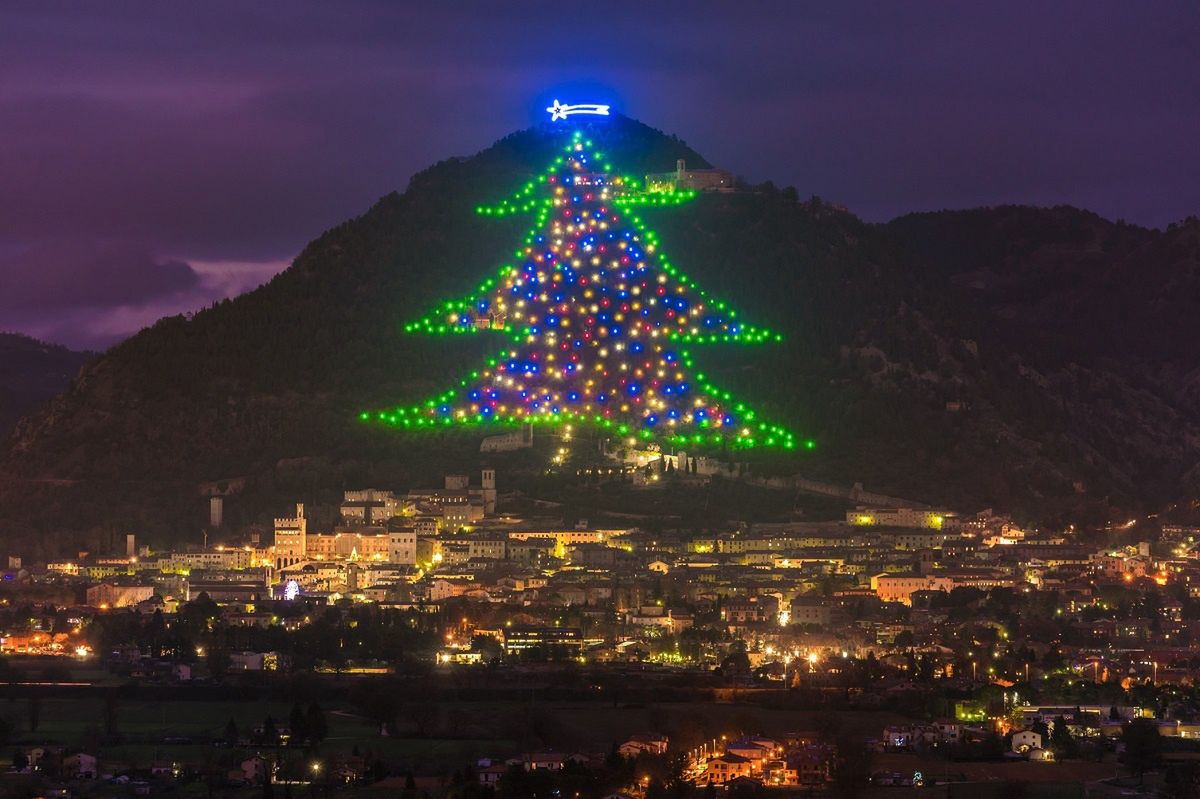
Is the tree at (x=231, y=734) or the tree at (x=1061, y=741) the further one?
the tree at (x=231, y=734)

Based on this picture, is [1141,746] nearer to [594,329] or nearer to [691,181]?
[594,329]

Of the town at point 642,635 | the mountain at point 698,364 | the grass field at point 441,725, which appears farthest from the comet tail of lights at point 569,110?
the grass field at point 441,725

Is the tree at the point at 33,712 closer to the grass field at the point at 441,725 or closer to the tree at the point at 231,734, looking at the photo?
the grass field at the point at 441,725

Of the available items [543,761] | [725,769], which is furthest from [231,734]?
[725,769]

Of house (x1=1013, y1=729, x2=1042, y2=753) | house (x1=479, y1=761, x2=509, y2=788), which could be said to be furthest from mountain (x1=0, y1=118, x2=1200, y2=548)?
house (x1=479, y1=761, x2=509, y2=788)

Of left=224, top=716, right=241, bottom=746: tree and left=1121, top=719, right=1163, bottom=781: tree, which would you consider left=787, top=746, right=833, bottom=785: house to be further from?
left=224, top=716, right=241, bottom=746: tree

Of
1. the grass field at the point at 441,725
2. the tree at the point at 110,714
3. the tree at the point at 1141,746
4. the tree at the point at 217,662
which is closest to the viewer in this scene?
the tree at the point at 1141,746

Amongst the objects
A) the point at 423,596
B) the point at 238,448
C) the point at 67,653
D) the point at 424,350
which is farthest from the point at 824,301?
the point at 67,653
